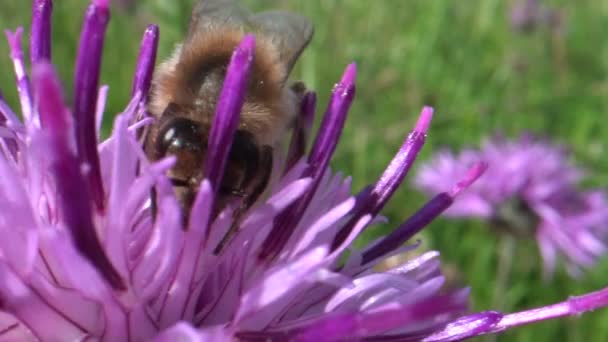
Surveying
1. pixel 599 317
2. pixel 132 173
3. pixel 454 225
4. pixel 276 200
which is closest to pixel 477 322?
pixel 276 200

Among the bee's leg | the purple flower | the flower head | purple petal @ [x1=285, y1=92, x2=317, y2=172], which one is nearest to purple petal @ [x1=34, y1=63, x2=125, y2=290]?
the flower head

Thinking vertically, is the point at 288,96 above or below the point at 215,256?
above

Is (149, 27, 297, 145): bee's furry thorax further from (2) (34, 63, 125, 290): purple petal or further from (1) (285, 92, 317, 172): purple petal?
(2) (34, 63, 125, 290): purple petal

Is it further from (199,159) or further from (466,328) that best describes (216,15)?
(466,328)

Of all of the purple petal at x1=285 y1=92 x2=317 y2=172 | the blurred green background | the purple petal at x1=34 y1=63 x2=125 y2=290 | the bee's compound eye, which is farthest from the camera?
the blurred green background

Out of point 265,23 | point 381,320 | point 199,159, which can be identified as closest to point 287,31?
point 265,23

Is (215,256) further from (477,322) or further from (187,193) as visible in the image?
(477,322)
